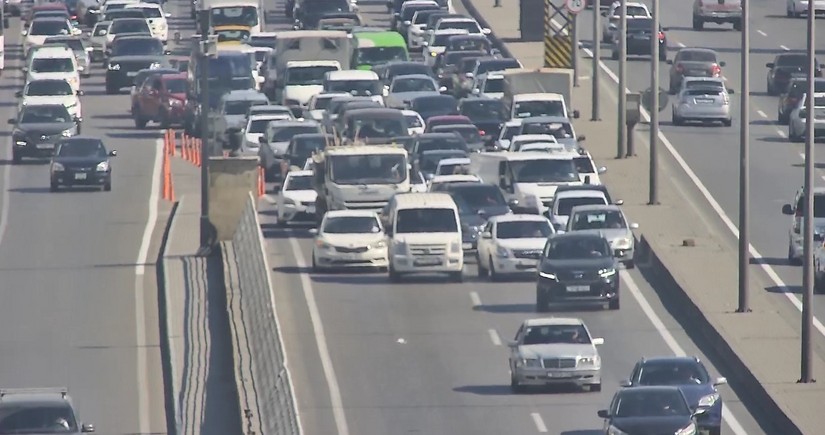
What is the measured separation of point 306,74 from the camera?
7600 cm

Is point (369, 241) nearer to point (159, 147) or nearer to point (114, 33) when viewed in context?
point (159, 147)

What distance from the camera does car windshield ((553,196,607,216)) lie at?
5338 cm

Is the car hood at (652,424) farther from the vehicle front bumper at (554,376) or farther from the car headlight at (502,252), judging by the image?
the car headlight at (502,252)

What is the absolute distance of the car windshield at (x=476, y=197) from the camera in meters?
53.8

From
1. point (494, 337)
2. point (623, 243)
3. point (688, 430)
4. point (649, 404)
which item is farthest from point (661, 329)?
point (688, 430)

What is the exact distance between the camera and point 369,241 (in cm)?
5056

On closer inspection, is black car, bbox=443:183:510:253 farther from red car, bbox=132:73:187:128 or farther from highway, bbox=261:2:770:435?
red car, bbox=132:73:187:128

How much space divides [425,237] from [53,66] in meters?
34.6

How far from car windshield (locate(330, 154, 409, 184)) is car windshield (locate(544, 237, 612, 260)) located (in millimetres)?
8930

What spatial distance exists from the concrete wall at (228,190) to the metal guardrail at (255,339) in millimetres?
528

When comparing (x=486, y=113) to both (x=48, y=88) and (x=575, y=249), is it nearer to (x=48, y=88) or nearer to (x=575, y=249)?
(x=48, y=88)

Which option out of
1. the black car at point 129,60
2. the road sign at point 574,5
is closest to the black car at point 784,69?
the road sign at point 574,5

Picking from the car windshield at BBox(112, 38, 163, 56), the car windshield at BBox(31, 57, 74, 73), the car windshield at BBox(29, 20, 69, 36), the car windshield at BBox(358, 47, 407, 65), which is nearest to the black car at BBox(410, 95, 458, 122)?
the car windshield at BBox(358, 47, 407, 65)

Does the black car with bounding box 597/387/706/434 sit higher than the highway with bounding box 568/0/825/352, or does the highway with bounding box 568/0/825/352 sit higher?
the black car with bounding box 597/387/706/434
